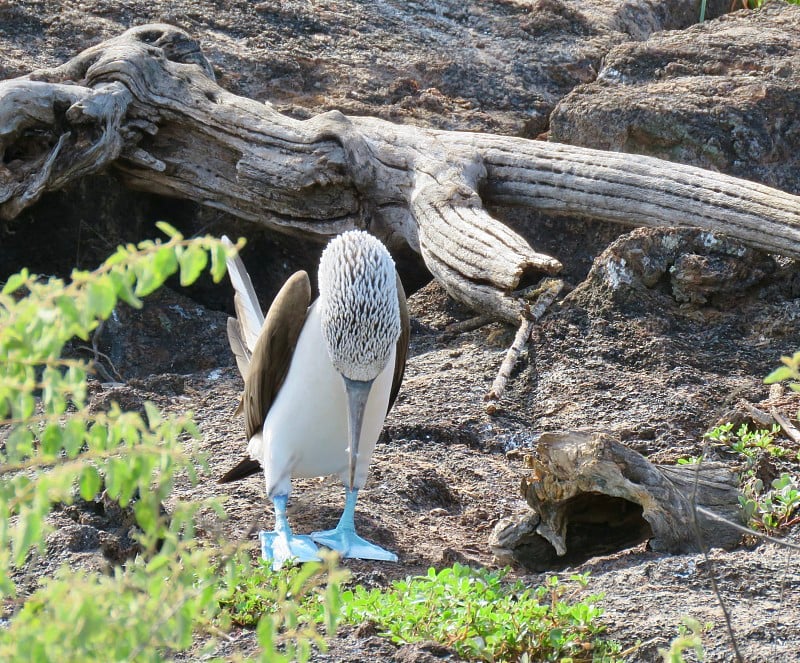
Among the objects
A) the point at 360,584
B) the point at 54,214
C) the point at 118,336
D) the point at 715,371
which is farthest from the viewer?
the point at 54,214

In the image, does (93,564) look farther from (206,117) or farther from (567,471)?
(206,117)

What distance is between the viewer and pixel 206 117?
5664mm

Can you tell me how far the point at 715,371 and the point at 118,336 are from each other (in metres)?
2.88

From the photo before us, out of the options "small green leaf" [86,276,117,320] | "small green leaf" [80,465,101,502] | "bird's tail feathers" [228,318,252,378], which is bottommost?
"bird's tail feathers" [228,318,252,378]

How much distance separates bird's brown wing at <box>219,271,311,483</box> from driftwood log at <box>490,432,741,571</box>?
941 millimetres

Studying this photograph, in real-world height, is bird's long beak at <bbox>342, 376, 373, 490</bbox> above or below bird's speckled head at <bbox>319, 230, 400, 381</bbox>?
below

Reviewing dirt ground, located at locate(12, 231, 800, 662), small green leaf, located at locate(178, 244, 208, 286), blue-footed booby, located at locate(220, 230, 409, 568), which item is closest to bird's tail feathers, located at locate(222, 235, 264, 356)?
dirt ground, located at locate(12, 231, 800, 662)

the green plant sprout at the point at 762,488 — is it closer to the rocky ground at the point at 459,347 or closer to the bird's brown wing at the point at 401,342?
the rocky ground at the point at 459,347

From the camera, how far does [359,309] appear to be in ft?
11.1

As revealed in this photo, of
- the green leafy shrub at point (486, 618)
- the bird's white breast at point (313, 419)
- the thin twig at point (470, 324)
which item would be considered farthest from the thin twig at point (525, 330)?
the green leafy shrub at point (486, 618)

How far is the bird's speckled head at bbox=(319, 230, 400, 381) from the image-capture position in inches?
133

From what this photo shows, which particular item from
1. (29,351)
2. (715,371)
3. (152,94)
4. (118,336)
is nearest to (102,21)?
(152,94)

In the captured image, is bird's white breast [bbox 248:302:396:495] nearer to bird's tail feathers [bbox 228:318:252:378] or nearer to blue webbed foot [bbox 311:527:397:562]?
blue webbed foot [bbox 311:527:397:562]

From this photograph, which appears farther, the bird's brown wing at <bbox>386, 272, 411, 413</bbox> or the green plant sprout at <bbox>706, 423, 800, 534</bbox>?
the bird's brown wing at <bbox>386, 272, 411, 413</bbox>
